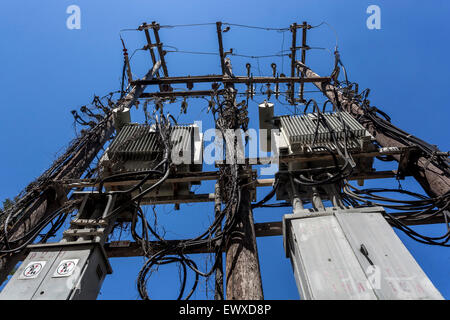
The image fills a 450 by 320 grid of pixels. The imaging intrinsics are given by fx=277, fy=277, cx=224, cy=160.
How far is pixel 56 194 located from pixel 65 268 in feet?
7.12

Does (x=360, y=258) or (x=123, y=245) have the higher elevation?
(x=360, y=258)

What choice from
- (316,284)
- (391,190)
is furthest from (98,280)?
(391,190)

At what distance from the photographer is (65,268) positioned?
10.1ft

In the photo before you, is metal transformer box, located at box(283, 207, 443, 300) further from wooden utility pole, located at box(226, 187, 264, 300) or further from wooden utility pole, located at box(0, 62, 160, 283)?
wooden utility pole, located at box(0, 62, 160, 283)

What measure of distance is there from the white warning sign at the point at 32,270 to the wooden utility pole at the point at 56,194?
2.74ft

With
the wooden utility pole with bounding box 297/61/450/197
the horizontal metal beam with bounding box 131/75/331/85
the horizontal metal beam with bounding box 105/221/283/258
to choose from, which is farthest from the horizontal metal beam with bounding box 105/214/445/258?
the horizontal metal beam with bounding box 131/75/331/85

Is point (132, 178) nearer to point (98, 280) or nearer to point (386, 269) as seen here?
point (98, 280)

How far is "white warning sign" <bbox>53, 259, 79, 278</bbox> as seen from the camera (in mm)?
3002

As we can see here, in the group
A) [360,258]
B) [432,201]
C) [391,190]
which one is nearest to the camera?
[360,258]

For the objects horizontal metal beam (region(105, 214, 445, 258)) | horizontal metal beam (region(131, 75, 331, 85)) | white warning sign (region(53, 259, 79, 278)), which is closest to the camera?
white warning sign (region(53, 259, 79, 278))

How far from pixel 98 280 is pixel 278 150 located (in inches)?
132

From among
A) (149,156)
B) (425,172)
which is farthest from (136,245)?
(425,172)

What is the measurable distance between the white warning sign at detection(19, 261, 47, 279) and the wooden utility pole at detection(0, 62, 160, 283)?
0.83m

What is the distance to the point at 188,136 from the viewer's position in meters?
5.62
